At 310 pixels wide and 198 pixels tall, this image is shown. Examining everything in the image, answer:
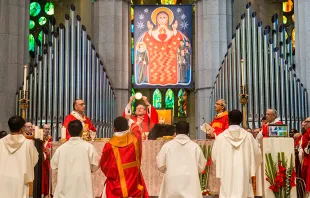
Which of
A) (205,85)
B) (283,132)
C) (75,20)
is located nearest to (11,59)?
(75,20)

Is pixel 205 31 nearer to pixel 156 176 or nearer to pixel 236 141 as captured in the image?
pixel 156 176

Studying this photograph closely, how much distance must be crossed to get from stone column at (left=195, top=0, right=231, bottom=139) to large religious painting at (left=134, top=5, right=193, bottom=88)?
469mm

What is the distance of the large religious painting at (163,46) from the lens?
20.6 m

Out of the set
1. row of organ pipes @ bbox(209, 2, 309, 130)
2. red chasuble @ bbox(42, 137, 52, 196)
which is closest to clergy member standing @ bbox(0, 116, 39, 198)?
red chasuble @ bbox(42, 137, 52, 196)

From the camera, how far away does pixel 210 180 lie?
37.8 feet

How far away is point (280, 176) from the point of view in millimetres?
10016

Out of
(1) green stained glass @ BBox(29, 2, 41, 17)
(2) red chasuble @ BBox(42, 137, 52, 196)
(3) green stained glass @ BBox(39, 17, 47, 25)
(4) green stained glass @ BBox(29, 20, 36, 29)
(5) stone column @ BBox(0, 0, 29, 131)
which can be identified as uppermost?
(1) green stained glass @ BBox(29, 2, 41, 17)

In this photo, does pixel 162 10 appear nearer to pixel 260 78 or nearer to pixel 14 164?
pixel 260 78

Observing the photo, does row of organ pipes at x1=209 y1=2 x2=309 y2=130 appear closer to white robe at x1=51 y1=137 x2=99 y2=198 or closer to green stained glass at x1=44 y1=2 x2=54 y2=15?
white robe at x1=51 y1=137 x2=99 y2=198

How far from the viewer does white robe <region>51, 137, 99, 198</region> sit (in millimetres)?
8906

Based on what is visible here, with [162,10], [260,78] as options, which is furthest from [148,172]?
[162,10]

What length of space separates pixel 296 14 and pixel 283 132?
9.13 meters

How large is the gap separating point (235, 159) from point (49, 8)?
1808 centimetres

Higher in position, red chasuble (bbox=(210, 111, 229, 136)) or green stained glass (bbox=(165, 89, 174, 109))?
green stained glass (bbox=(165, 89, 174, 109))
